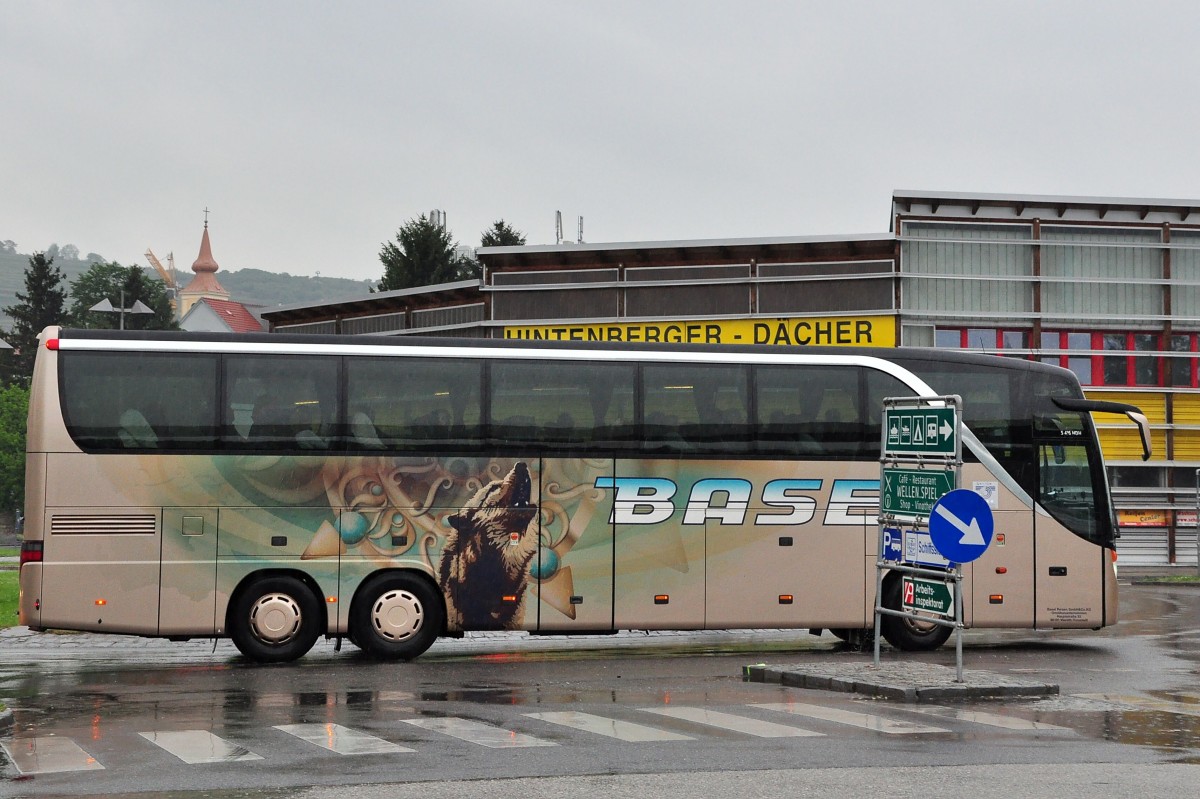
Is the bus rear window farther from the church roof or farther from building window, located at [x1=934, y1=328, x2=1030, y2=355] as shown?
the church roof

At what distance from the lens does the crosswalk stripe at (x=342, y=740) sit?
405 inches

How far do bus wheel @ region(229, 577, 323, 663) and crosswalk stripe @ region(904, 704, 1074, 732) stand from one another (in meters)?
7.30

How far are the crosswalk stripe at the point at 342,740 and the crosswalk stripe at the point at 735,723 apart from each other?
2550 millimetres

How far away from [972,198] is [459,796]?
2986cm

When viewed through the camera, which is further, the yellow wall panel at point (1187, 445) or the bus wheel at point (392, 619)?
the yellow wall panel at point (1187, 445)

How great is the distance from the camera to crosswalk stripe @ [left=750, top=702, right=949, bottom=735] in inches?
449

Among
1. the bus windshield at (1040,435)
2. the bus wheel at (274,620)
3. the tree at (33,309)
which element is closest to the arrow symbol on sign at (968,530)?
the bus windshield at (1040,435)

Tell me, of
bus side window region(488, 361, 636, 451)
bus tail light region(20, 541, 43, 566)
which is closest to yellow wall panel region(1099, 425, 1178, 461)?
bus side window region(488, 361, 636, 451)

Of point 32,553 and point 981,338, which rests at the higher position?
point 981,338

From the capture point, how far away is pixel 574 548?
59.1 feet

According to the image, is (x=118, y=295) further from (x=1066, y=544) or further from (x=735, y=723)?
(x=735, y=723)

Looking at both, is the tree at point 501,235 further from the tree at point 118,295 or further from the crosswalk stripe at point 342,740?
the crosswalk stripe at point 342,740

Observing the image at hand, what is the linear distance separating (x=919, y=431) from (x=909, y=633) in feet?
15.7

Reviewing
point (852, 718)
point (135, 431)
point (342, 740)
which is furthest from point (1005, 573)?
point (342, 740)
